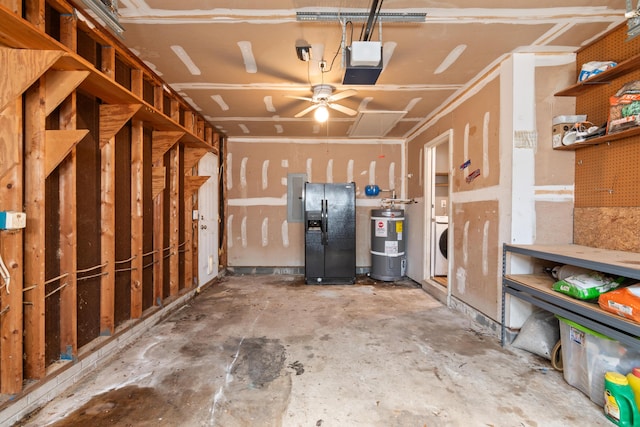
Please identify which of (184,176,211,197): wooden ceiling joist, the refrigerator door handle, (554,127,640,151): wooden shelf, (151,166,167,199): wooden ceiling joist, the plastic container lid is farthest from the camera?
the refrigerator door handle

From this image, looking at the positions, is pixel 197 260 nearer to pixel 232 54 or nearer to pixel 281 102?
pixel 281 102

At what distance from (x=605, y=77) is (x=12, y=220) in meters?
3.79

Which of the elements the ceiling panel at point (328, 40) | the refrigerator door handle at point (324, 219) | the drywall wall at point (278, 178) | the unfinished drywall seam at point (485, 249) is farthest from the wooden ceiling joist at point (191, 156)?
the unfinished drywall seam at point (485, 249)

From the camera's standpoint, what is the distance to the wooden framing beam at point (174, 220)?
11.3ft

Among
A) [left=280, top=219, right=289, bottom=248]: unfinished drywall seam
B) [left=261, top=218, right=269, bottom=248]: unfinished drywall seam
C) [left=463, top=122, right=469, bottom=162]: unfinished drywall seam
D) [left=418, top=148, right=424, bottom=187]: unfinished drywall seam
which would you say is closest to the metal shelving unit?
[left=463, top=122, right=469, bottom=162]: unfinished drywall seam

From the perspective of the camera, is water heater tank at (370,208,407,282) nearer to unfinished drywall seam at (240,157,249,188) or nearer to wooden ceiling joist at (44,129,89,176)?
unfinished drywall seam at (240,157,249,188)

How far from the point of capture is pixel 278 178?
5395mm

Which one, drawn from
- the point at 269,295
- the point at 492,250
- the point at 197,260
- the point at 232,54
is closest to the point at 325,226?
the point at 269,295

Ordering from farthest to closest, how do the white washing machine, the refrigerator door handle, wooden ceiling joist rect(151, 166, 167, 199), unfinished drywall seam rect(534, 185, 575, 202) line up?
1. the refrigerator door handle
2. the white washing machine
3. wooden ceiling joist rect(151, 166, 167, 199)
4. unfinished drywall seam rect(534, 185, 575, 202)

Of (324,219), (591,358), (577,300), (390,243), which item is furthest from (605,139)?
(324,219)

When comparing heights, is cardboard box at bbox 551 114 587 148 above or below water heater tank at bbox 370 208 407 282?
above

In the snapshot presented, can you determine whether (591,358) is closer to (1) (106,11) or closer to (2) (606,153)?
(2) (606,153)

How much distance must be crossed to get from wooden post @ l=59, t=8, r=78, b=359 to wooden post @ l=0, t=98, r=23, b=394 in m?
0.37

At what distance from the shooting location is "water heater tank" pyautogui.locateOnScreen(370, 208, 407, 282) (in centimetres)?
486
